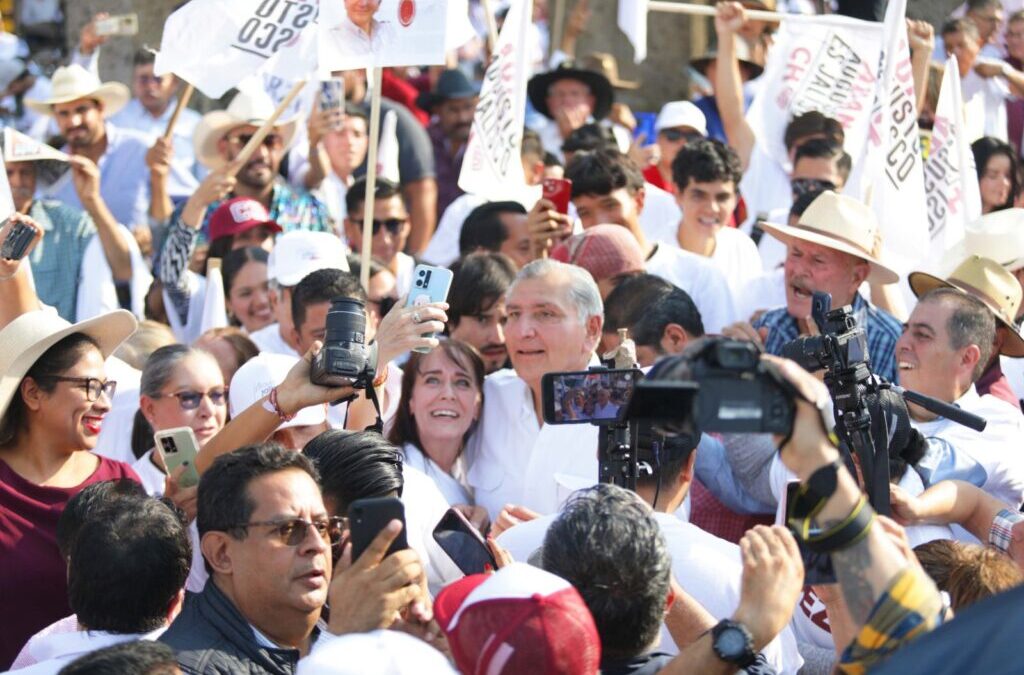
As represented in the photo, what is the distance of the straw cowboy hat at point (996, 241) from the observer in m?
7.10

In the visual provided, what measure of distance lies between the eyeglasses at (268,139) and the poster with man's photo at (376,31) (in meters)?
2.60

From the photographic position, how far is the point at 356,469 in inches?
179

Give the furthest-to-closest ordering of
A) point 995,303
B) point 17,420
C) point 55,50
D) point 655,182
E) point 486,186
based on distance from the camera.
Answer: point 55,50 → point 655,182 → point 486,186 → point 995,303 → point 17,420

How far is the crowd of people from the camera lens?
10.9 feet

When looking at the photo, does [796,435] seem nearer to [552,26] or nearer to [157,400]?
[157,400]

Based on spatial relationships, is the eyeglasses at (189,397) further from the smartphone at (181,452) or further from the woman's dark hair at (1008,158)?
the woman's dark hair at (1008,158)

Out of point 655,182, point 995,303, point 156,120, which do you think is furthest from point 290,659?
point 156,120

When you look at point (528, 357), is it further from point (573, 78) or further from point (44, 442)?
point (573, 78)

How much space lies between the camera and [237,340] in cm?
687

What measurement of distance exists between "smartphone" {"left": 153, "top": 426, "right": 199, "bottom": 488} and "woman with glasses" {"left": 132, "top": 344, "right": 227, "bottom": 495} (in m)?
0.81

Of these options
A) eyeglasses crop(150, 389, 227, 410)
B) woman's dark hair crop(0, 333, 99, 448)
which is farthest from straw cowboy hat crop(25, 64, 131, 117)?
woman's dark hair crop(0, 333, 99, 448)

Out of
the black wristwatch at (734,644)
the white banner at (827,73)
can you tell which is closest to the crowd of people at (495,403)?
the black wristwatch at (734,644)

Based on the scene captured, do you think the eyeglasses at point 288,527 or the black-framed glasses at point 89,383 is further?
the black-framed glasses at point 89,383

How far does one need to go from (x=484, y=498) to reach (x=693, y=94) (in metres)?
8.16
